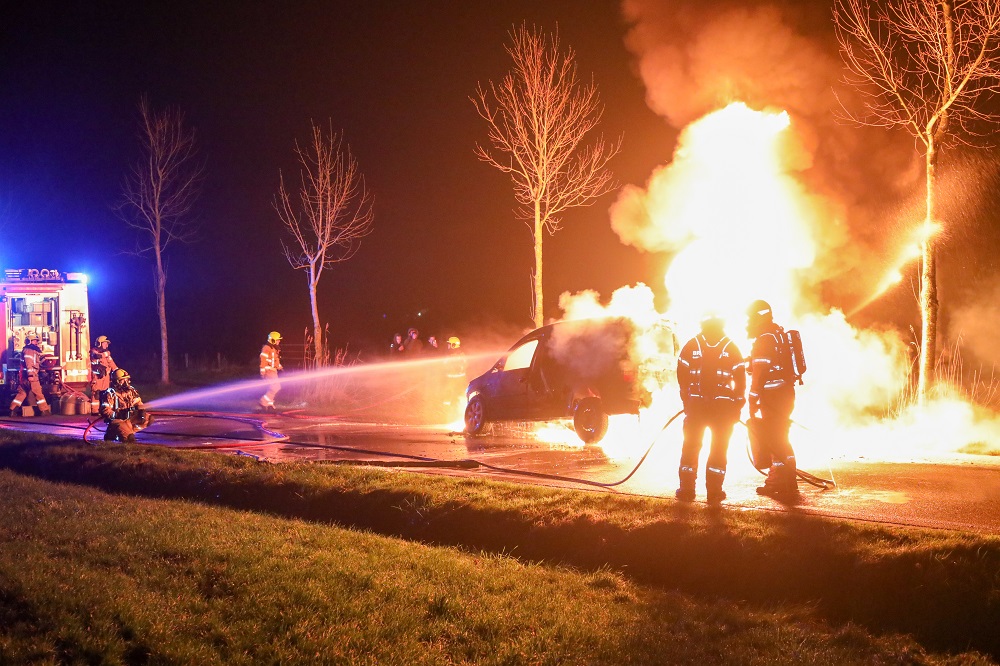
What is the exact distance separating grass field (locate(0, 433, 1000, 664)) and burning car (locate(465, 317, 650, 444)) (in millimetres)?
4804

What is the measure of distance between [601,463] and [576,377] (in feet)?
7.65

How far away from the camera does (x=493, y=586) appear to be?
5781 mm

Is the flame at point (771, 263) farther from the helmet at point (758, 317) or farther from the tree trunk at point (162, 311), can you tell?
the tree trunk at point (162, 311)

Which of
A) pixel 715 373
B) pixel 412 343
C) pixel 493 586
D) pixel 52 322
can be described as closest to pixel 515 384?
pixel 715 373

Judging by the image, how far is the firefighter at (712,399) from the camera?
8039 millimetres

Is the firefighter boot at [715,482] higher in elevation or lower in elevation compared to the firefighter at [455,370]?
lower

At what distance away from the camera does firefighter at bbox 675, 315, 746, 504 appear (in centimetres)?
804

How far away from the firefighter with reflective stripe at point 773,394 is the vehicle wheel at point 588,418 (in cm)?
435

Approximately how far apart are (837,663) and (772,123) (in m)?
12.4

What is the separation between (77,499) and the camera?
897 cm

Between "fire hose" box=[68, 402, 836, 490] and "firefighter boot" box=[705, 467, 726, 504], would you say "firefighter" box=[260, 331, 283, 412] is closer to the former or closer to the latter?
"fire hose" box=[68, 402, 836, 490]

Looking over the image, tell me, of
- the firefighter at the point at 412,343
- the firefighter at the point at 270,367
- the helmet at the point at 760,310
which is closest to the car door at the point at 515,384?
the helmet at the point at 760,310

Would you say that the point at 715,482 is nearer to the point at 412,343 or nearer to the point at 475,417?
the point at 475,417

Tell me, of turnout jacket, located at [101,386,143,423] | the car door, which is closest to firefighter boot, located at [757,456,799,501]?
the car door
